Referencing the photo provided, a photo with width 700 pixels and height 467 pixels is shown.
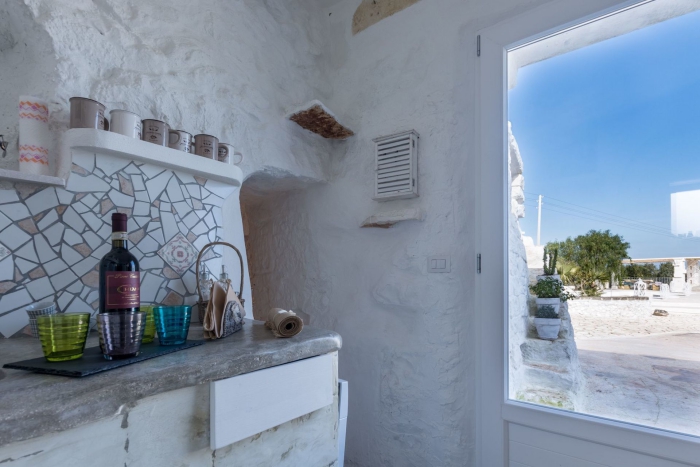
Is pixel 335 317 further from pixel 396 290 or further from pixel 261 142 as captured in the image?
pixel 261 142

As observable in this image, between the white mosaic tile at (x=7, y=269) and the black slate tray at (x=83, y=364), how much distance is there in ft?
1.19

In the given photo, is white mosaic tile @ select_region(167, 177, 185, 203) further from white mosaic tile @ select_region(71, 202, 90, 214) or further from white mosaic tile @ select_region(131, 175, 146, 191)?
white mosaic tile @ select_region(71, 202, 90, 214)

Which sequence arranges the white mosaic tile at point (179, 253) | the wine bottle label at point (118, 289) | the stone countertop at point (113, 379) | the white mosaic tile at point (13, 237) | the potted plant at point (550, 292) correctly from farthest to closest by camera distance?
1. the potted plant at point (550, 292)
2. the white mosaic tile at point (179, 253)
3. the white mosaic tile at point (13, 237)
4. the wine bottle label at point (118, 289)
5. the stone countertop at point (113, 379)

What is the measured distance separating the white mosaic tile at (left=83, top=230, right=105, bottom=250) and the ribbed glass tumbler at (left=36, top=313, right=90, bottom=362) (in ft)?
1.44

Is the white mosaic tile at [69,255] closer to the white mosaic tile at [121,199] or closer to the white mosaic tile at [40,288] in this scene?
the white mosaic tile at [40,288]

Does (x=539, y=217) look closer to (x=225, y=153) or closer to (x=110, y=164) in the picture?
(x=225, y=153)

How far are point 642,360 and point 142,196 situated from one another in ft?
6.11

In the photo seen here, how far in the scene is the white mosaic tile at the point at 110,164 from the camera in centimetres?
117

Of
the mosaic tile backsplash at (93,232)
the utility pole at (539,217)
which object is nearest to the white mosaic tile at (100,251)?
the mosaic tile backsplash at (93,232)

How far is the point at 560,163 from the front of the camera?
156cm

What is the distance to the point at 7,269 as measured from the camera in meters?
1.02

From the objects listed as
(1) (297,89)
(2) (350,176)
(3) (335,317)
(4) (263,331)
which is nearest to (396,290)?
(3) (335,317)

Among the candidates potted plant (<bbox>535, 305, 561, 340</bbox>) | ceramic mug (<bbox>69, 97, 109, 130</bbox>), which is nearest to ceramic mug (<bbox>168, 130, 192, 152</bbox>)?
ceramic mug (<bbox>69, 97, 109, 130</bbox>)

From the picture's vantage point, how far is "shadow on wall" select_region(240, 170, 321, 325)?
225 cm
